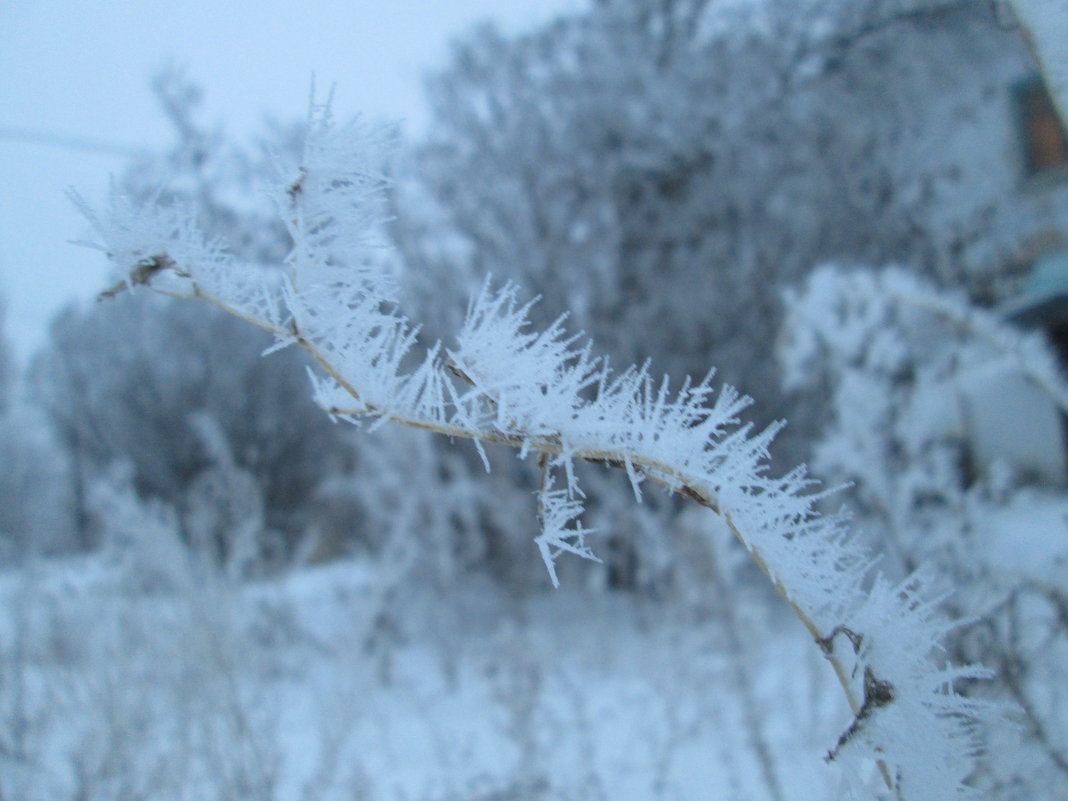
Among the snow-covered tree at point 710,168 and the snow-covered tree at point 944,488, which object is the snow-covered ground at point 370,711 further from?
the snow-covered tree at point 710,168

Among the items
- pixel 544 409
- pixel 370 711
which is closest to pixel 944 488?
pixel 544 409

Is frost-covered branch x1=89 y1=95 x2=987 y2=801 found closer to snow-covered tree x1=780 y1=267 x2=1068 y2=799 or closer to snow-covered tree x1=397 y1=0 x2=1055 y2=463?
snow-covered tree x1=780 y1=267 x2=1068 y2=799

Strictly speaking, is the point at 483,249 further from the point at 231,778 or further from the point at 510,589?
the point at 231,778

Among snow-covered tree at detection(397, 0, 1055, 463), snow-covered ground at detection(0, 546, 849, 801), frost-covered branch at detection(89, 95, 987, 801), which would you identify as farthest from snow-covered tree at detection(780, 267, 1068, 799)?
snow-covered tree at detection(397, 0, 1055, 463)

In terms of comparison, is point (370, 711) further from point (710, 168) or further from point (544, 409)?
point (710, 168)

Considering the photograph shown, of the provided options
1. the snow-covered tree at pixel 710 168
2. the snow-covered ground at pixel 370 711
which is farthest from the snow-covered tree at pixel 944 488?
the snow-covered tree at pixel 710 168

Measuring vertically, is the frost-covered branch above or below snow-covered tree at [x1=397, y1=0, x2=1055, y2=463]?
below

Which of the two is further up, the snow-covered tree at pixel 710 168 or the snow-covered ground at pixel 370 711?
the snow-covered tree at pixel 710 168

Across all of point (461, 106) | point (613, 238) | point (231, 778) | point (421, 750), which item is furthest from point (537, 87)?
point (231, 778)

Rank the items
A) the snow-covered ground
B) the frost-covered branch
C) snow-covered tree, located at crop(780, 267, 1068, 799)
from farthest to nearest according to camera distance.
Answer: the snow-covered ground → snow-covered tree, located at crop(780, 267, 1068, 799) → the frost-covered branch
